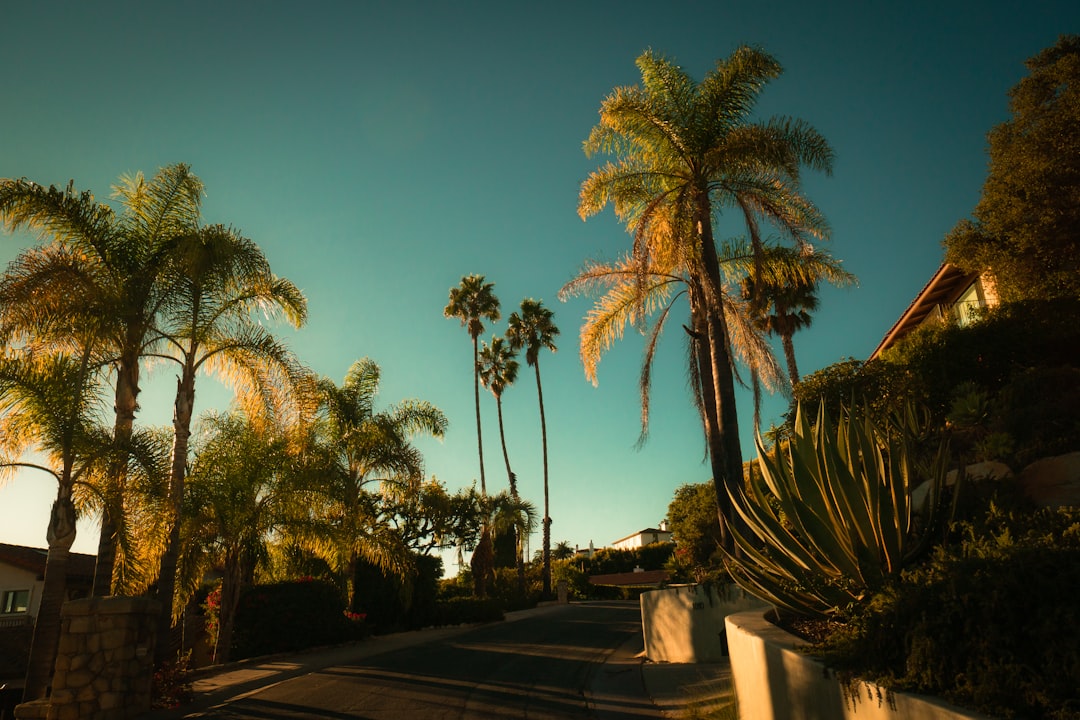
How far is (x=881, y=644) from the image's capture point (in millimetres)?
4027

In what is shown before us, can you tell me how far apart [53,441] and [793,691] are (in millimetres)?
11751

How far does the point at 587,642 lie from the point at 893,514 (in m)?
12.9

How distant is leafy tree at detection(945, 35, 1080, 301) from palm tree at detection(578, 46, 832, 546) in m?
3.80

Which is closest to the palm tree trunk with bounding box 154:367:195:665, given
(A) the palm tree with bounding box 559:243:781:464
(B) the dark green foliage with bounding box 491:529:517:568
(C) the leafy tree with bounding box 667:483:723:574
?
(A) the palm tree with bounding box 559:243:781:464

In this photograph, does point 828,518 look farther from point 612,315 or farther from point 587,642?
point 587,642

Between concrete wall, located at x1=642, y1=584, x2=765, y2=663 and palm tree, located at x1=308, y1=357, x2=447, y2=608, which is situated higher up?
palm tree, located at x1=308, y1=357, x2=447, y2=608

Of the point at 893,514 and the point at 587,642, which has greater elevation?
the point at 893,514

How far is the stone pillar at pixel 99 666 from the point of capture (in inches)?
361

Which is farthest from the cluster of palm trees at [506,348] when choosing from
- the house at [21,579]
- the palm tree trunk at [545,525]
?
the house at [21,579]

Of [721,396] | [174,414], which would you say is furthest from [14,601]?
[721,396]

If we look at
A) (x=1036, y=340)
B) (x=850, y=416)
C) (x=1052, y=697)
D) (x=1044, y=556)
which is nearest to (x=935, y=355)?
(x=1036, y=340)

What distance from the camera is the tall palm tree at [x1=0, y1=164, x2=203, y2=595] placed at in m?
12.0

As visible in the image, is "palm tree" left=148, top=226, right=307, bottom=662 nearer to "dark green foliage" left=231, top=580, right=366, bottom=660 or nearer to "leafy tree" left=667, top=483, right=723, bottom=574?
"dark green foliage" left=231, top=580, right=366, bottom=660

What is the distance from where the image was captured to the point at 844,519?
18.1ft
